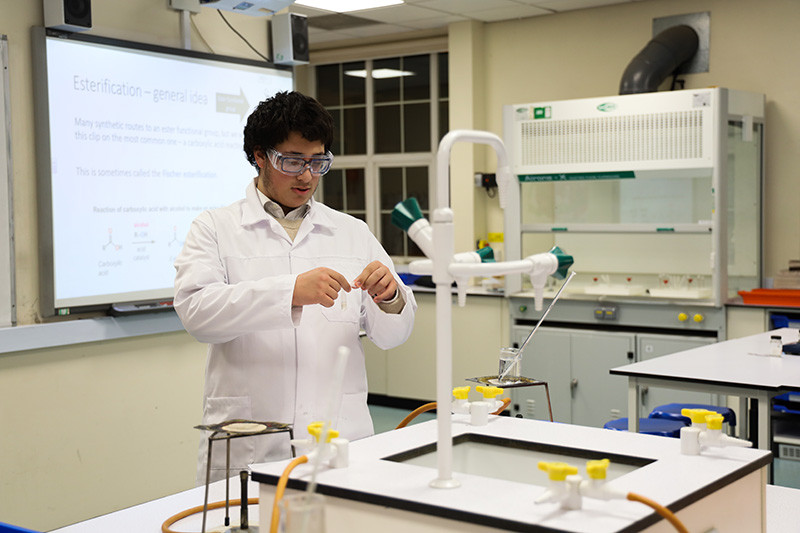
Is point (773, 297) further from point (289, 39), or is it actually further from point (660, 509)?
point (660, 509)

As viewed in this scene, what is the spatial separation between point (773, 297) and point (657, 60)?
1.57 meters

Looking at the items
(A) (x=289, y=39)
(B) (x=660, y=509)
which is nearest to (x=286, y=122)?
(B) (x=660, y=509)

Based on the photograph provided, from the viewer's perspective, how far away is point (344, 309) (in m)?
2.17

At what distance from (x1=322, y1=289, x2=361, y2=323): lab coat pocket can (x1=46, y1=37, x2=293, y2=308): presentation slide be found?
1.68 metres

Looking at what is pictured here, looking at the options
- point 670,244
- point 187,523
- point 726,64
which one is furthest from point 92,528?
point 726,64

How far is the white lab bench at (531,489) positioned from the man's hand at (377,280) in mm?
430

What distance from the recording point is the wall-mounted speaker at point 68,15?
127 inches

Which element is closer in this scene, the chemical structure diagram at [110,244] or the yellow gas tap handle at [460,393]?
the yellow gas tap handle at [460,393]

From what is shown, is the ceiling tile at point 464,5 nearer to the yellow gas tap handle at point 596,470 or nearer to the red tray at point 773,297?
the red tray at point 773,297

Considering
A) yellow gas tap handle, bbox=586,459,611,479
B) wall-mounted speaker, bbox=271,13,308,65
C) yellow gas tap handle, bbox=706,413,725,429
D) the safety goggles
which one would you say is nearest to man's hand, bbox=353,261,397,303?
the safety goggles

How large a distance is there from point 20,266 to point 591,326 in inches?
130

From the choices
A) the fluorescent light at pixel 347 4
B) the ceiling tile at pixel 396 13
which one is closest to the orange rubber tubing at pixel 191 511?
the fluorescent light at pixel 347 4

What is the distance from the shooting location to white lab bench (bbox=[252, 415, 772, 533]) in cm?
112

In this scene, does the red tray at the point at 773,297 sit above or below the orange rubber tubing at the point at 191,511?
above
